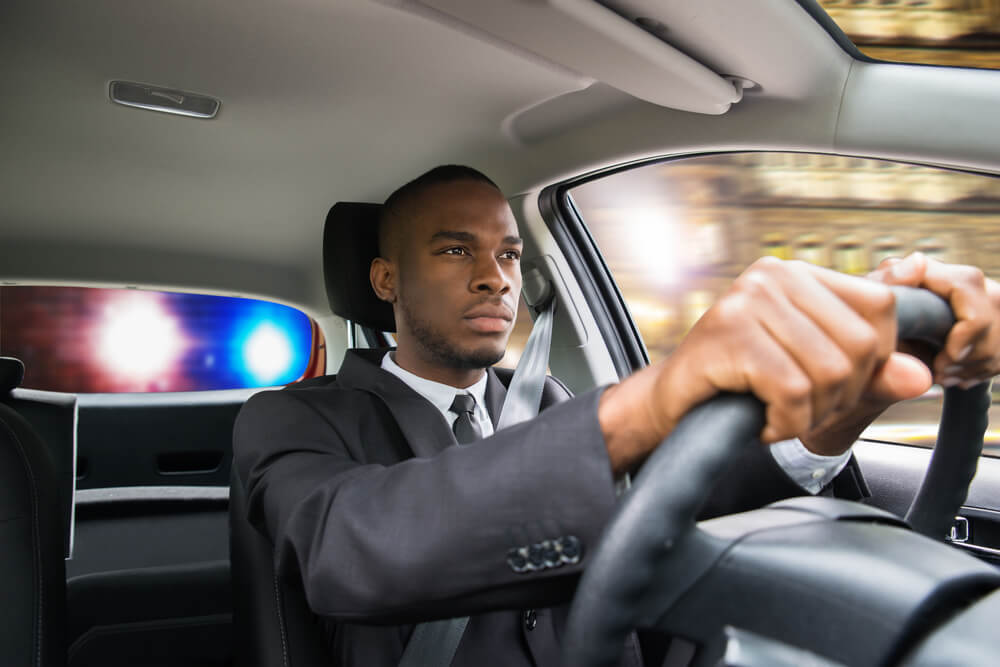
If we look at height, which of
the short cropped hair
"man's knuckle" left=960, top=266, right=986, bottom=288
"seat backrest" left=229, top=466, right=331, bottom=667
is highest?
the short cropped hair

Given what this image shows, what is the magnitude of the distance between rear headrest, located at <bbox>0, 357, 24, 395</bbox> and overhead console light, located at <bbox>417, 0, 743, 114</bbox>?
50.8 inches

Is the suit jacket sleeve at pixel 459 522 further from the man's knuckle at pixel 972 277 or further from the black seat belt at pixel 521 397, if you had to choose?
the man's knuckle at pixel 972 277

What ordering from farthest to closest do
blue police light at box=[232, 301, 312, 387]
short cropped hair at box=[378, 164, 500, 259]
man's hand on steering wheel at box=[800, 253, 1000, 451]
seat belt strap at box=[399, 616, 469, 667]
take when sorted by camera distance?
blue police light at box=[232, 301, 312, 387] < short cropped hair at box=[378, 164, 500, 259] < seat belt strap at box=[399, 616, 469, 667] < man's hand on steering wheel at box=[800, 253, 1000, 451]

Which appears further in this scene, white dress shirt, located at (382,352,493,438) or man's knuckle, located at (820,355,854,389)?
white dress shirt, located at (382,352,493,438)

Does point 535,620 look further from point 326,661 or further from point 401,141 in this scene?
point 401,141

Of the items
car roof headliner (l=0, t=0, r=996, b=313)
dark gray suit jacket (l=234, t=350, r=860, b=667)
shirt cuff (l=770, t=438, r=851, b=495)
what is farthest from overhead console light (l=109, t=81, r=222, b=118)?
shirt cuff (l=770, t=438, r=851, b=495)

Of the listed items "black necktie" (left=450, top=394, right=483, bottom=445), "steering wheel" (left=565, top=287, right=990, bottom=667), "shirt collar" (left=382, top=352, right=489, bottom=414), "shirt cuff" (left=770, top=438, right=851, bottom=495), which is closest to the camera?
"steering wheel" (left=565, top=287, right=990, bottom=667)

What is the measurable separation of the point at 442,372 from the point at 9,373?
104 cm

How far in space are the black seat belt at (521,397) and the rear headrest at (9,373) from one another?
115cm

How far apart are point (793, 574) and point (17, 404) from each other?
2084mm

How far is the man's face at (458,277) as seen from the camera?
59.9 inches

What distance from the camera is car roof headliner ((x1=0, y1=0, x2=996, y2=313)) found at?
130 cm

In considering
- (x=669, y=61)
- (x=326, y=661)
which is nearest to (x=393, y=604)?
(x=326, y=661)

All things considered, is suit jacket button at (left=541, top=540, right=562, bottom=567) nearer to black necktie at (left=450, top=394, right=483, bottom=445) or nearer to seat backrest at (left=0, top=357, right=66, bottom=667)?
black necktie at (left=450, top=394, right=483, bottom=445)
